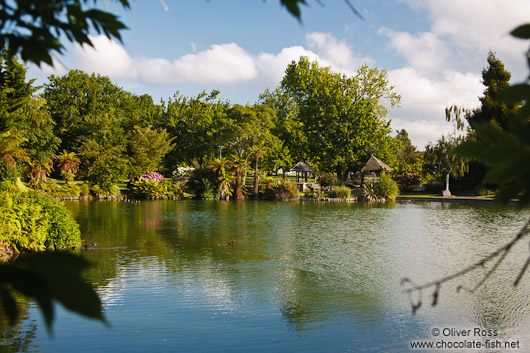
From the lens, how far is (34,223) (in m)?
11.4

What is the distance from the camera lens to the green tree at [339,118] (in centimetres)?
4284

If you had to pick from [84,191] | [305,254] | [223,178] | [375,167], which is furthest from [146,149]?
[305,254]

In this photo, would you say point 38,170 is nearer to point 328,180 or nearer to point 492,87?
point 328,180

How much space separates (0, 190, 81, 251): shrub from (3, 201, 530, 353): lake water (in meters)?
1.06

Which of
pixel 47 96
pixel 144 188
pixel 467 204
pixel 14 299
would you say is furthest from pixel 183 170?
pixel 14 299

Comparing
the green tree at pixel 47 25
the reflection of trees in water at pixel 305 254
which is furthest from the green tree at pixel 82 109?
the green tree at pixel 47 25

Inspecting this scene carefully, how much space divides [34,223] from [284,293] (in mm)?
6770

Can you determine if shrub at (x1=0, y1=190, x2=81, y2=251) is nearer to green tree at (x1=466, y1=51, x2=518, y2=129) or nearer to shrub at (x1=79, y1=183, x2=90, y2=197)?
shrub at (x1=79, y1=183, x2=90, y2=197)

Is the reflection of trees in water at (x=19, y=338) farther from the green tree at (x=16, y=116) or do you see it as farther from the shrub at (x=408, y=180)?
the shrub at (x=408, y=180)

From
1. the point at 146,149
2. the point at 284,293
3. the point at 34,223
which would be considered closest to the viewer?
the point at 284,293

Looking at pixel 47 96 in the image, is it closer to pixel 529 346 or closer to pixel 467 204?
pixel 467 204

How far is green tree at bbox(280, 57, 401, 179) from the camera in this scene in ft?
141

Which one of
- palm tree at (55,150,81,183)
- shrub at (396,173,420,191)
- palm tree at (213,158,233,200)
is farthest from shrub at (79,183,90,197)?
shrub at (396,173,420,191)

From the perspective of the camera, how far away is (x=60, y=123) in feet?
144
